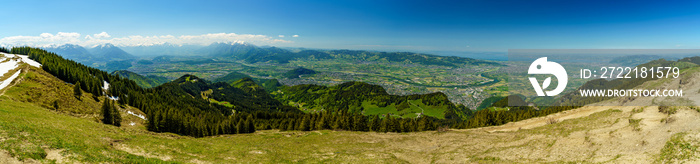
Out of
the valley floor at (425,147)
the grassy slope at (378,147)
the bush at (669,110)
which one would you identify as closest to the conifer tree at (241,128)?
the grassy slope at (378,147)

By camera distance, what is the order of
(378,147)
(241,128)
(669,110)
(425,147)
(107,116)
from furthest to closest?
(241,128)
(107,116)
(378,147)
(425,147)
(669,110)

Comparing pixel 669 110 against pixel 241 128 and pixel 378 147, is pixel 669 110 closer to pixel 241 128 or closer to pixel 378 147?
pixel 378 147

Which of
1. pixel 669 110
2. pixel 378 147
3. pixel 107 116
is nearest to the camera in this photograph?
pixel 669 110

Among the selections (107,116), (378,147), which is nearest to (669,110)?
(378,147)

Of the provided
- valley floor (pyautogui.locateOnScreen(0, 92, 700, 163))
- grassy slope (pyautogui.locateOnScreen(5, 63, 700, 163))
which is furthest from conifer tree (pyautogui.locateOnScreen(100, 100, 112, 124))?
valley floor (pyautogui.locateOnScreen(0, 92, 700, 163))

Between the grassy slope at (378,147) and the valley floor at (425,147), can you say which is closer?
the valley floor at (425,147)

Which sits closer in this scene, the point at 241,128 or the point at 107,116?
the point at 107,116

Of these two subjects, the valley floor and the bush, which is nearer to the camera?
the valley floor

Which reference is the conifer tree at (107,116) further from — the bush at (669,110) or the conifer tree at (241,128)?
the bush at (669,110)

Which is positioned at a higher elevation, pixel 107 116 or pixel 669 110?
pixel 669 110

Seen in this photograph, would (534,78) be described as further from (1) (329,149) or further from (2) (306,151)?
(2) (306,151)

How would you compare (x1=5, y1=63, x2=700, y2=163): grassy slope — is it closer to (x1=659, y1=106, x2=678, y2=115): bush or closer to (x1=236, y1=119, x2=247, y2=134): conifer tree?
(x1=659, y1=106, x2=678, y2=115): bush
